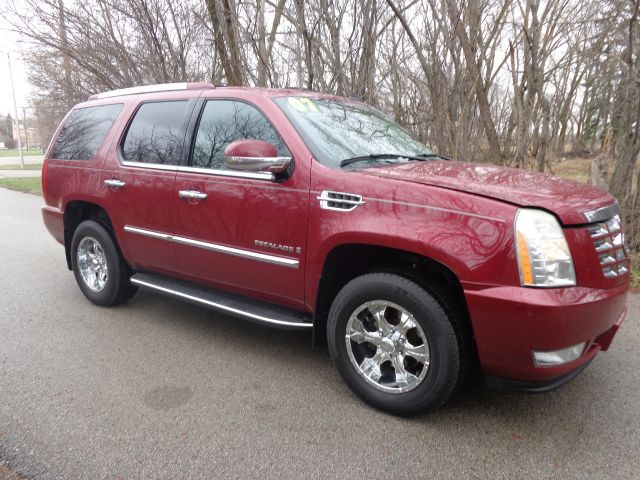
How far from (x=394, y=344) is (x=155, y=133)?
261 cm

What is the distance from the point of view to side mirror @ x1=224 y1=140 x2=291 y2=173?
117 inches

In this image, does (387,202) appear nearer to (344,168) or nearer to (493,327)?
(344,168)

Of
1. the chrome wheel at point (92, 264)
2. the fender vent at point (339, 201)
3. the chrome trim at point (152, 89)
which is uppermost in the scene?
the chrome trim at point (152, 89)

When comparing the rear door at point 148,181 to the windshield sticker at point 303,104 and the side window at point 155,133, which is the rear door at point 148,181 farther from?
the windshield sticker at point 303,104

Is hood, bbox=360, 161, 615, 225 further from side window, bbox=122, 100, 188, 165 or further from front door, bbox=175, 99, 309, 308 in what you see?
side window, bbox=122, 100, 188, 165

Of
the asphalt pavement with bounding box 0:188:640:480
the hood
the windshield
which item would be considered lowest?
the asphalt pavement with bounding box 0:188:640:480

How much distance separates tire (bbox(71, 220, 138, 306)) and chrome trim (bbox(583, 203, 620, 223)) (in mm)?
3800

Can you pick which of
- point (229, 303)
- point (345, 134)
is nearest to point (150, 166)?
point (229, 303)

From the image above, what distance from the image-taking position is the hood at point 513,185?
2.43 meters

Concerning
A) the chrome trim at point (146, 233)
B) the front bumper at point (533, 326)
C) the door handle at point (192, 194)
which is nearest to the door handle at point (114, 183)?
the chrome trim at point (146, 233)

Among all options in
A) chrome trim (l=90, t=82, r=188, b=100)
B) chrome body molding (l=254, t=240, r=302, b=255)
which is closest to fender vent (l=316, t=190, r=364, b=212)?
chrome body molding (l=254, t=240, r=302, b=255)

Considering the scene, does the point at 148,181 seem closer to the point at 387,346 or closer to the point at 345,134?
the point at 345,134

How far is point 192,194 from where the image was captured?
3.59 m

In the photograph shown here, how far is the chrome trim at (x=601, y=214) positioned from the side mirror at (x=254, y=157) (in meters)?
1.71
